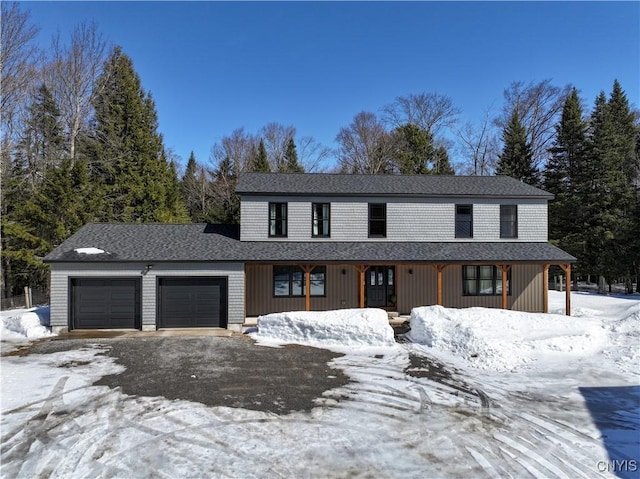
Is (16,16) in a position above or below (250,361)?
above

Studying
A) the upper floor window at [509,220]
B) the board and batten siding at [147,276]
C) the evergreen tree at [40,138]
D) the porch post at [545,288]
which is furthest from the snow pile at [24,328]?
the porch post at [545,288]

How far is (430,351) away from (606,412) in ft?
15.2

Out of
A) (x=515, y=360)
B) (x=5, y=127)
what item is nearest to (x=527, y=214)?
(x=515, y=360)

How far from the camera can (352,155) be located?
39844 mm

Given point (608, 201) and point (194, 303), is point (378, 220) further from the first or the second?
point (608, 201)

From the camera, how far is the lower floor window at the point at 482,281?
16672 millimetres

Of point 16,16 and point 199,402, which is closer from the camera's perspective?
point 199,402

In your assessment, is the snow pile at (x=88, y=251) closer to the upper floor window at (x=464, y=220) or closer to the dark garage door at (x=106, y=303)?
the dark garage door at (x=106, y=303)

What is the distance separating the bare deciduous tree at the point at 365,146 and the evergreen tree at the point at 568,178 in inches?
567

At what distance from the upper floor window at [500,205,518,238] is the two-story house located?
0.15ft

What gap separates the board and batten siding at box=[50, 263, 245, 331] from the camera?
13.3m

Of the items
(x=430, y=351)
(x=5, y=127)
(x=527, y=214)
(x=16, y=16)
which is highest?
(x=16, y=16)

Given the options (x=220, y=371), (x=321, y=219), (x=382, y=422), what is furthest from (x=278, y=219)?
(x=382, y=422)

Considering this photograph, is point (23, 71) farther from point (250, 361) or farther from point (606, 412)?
point (606, 412)
